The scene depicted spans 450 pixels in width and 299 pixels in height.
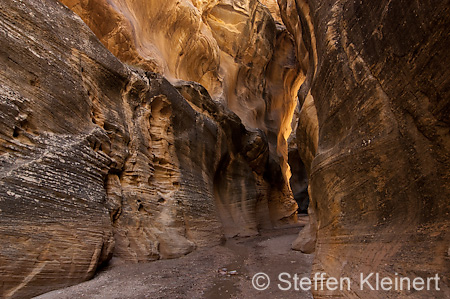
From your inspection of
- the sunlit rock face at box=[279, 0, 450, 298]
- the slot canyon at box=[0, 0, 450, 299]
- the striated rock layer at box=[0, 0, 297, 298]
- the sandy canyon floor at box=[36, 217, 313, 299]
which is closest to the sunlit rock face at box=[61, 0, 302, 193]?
the slot canyon at box=[0, 0, 450, 299]

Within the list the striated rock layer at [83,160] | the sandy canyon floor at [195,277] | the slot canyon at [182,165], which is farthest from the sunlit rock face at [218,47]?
the sandy canyon floor at [195,277]

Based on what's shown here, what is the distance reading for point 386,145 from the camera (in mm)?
3785

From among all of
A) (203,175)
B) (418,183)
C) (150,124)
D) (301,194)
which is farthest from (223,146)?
(301,194)

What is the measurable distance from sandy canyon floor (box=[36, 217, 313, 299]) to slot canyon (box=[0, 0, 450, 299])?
0.05 metres

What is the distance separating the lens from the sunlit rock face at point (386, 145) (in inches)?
117

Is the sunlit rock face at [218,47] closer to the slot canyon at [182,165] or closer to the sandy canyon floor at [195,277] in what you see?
the slot canyon at [182,165]

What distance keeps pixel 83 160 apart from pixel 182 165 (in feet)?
13.3

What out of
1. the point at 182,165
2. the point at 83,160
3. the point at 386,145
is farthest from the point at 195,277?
the point at 386,145

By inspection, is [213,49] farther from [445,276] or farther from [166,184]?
[445,276]

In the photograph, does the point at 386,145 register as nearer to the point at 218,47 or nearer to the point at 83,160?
the point at 83,160

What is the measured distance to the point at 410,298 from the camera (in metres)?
2.76

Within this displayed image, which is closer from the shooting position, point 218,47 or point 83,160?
point 83,160

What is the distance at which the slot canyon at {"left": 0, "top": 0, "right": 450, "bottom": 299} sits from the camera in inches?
127

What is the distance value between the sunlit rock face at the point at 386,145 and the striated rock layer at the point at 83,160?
4515mm
